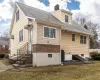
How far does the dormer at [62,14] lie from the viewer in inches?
1086

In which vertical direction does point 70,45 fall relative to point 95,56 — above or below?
above

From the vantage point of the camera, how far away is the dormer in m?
27.6

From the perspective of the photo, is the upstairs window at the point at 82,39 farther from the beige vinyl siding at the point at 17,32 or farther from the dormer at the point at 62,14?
the beige vinyl siding at the point at 17,32

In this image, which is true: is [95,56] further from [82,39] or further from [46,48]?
[46,48]

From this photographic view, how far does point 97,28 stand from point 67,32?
1730 inches

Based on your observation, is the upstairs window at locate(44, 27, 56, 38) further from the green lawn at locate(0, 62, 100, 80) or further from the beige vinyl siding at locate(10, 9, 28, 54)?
the green lawn at locate(0, 62, 100, 80)

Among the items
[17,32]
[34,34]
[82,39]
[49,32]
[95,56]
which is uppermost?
[17,32]

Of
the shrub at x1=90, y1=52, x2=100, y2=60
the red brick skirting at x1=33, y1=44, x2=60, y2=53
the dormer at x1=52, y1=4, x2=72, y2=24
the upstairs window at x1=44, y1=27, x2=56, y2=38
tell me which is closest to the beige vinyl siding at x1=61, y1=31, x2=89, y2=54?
the shrub at x1=90, y1=52, x2=100, y2=60

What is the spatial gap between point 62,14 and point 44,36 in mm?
7470

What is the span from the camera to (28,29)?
22.1 m

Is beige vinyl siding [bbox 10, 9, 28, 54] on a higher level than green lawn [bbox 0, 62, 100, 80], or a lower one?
higher

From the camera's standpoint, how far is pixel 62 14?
2784 cm

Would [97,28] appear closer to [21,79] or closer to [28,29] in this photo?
[28,29]

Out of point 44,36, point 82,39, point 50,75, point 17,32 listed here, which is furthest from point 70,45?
point 50,75
